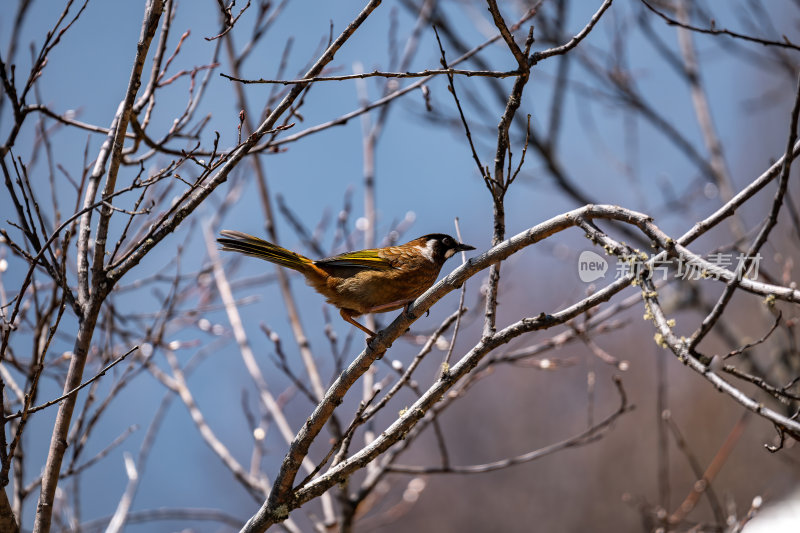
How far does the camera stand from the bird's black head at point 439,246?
184 inches

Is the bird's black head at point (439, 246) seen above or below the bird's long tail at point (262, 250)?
below

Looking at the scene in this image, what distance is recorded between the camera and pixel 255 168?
5988 mm

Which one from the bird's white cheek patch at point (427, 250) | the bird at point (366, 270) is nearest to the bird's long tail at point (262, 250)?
the bird at point (366, 270)

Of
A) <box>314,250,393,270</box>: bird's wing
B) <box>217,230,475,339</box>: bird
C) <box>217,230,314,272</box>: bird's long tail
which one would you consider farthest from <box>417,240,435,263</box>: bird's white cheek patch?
<box>217,230,314,272</box>: bird's long tail

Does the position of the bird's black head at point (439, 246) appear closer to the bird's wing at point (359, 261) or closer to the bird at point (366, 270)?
the bird at point (366, 270)

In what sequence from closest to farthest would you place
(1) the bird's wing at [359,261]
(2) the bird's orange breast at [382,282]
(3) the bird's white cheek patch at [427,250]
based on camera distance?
1. (2) the bird's orange breast at [382,282]
2. (1) the bird's wing at [359,261]
3. (3) the bird's white cheek patch at [427,250]

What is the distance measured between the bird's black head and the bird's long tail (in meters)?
0.81

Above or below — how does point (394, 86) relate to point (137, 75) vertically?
above

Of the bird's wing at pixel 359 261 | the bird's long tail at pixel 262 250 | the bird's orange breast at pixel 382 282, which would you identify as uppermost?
the bird's long tail at pixel 262 250

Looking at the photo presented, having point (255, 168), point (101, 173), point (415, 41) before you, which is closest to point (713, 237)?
point (415, 41)

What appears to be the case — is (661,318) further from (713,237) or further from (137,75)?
(713,237)

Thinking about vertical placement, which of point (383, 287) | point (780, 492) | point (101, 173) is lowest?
point (780, 492)

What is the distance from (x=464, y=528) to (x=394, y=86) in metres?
7.64

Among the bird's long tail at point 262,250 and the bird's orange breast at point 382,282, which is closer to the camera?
the bird's long tail at point 262,250
